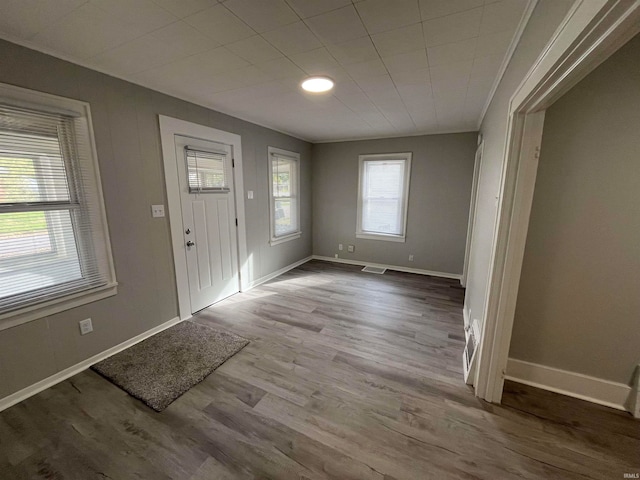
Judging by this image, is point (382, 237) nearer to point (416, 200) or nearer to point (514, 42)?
point (416, 200)

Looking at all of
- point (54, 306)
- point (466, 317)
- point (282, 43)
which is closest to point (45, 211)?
point (54, 306)

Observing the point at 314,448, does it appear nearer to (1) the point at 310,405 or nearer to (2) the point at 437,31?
(1) the point at 310,405

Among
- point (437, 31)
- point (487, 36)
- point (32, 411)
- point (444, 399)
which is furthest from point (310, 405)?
point (487, 36)

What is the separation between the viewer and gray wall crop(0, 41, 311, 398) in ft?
5.75

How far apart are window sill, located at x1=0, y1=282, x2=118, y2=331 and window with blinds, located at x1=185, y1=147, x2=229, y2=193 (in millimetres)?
1258

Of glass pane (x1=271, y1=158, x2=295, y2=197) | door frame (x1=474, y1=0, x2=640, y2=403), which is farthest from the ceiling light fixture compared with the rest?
glass pane (x1=271, y1=158, x2=295, y2=197)

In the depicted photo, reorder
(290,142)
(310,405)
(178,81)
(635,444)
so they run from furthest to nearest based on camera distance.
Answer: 1. (290,142)
2. (178,81)
3. (310,405)
4. (635,444)

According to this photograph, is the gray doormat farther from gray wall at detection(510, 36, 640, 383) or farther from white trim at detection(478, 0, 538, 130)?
white trim at detection(478, 0, 538, 130)

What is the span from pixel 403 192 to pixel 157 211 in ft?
12.2

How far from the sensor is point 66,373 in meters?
2.01

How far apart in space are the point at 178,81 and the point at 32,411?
8.85 ft

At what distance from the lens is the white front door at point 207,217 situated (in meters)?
2.79

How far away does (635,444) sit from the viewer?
1470 mm

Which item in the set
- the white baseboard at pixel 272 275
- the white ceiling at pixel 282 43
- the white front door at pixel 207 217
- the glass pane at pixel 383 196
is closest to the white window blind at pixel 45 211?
the white ceiling at pixel 282 43
